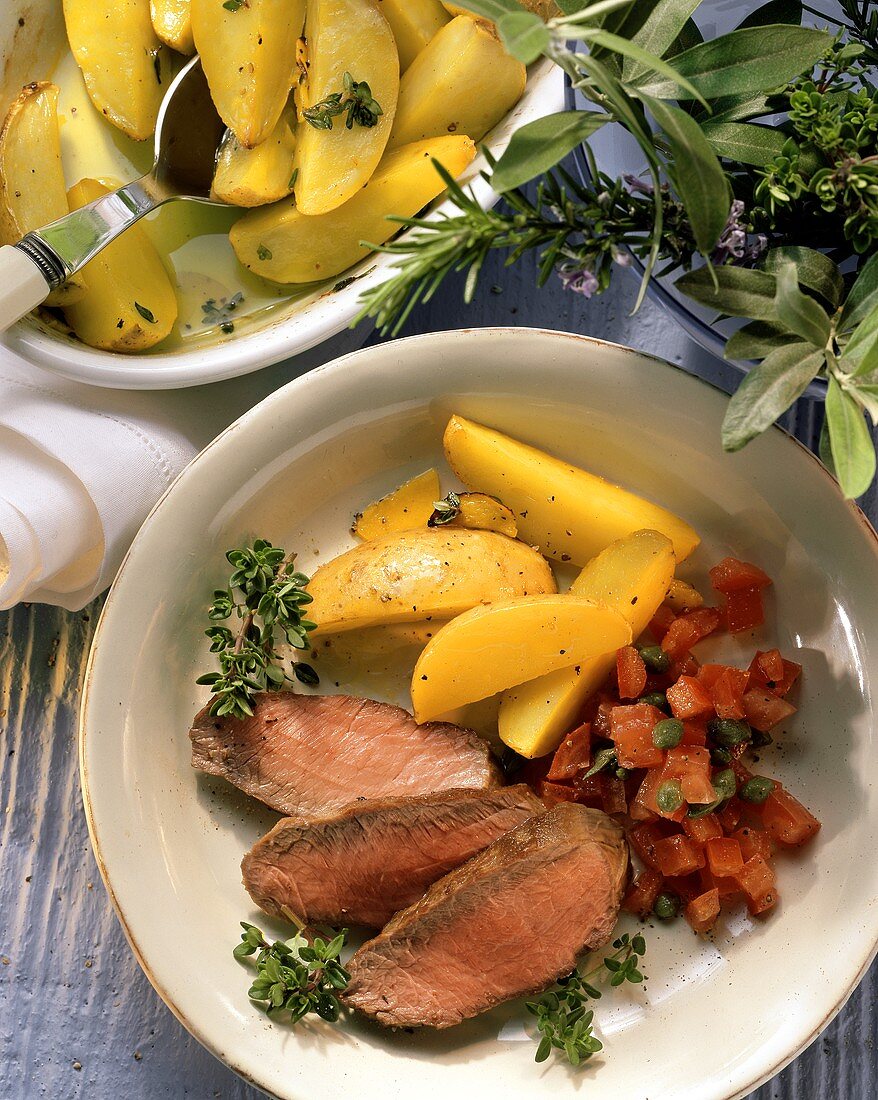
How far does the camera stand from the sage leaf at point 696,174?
3.53ft

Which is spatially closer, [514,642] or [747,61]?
[747,61]

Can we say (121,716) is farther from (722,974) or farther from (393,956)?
(722,974)

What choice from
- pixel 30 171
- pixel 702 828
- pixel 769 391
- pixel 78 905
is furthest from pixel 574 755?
pixel 30 171

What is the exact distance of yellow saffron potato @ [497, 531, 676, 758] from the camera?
5.30ft

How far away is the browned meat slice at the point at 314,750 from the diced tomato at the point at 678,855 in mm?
345

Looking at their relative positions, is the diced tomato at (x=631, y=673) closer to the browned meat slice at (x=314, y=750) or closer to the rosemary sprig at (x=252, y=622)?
the browned meat slice at (x=314, y=750)

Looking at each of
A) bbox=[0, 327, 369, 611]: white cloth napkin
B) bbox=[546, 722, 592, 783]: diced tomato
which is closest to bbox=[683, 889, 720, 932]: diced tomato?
bbox=[546, 722, 592, 783]: diced tomato

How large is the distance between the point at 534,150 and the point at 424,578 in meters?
0.72

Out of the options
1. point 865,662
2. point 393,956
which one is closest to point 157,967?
point 393,956

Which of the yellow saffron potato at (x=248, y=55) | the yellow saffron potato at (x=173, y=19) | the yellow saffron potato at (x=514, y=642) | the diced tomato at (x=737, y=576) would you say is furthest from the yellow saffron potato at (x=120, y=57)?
the diced tomato at (x=737, y=576)

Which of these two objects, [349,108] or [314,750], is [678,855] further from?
[349,108]

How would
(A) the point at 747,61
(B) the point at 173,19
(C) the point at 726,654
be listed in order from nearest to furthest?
1. (A) the point at 747,61
2. (B) the point at 173,19
3. (C) the point at 726,654

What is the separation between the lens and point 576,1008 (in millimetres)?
1614

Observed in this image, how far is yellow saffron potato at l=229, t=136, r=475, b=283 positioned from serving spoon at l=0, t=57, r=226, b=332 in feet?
0.38
